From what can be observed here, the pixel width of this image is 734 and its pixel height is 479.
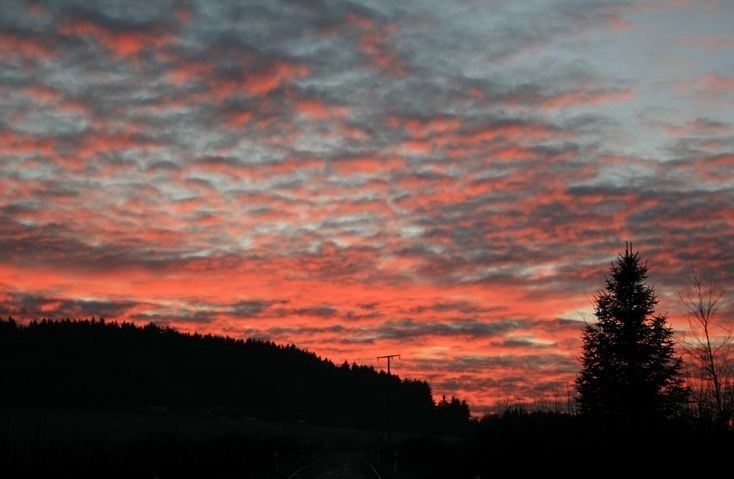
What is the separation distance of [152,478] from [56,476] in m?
5.64

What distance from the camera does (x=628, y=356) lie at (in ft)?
123

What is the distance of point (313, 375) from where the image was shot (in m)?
191

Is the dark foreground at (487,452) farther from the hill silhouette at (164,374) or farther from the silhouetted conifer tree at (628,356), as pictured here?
the hill silhouette at (164,374)

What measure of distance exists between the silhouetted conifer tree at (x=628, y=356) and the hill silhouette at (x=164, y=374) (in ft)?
164

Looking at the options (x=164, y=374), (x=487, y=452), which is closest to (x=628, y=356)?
(x=487, y=452)

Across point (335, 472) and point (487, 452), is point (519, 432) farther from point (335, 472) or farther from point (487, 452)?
point (335, 472)

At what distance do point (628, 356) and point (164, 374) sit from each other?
11521 cm

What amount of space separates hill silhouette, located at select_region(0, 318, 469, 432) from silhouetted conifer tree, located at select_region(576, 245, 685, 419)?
50043 millimetres

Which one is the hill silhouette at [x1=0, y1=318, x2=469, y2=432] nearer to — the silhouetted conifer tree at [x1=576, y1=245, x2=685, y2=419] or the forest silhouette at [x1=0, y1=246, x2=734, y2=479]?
the forest silhouette at [x1=0, y1=246, x2=734, y2=479]

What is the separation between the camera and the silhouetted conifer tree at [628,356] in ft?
119

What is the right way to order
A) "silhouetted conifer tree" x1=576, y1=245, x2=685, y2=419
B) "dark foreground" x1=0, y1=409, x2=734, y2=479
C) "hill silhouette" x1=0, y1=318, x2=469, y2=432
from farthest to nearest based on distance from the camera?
"hill silhouette" x1=0, y1=318, x2=469, y2=432 → "silhouetted conifer tree" x1=576, y1=245, x2=685, y2=419 → "dark foreground" x1=0, y1=409, x2=734, y2=479

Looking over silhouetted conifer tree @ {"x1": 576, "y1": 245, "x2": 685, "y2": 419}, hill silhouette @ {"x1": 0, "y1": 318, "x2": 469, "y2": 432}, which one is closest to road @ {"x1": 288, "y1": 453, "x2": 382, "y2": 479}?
silhouetted conifer tree @ {"x1": 576, "y1": 245, "x2": 685, "y2": 419}

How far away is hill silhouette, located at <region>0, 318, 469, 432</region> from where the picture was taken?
353 feet

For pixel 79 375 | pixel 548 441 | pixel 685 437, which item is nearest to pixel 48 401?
pixel 79 375
